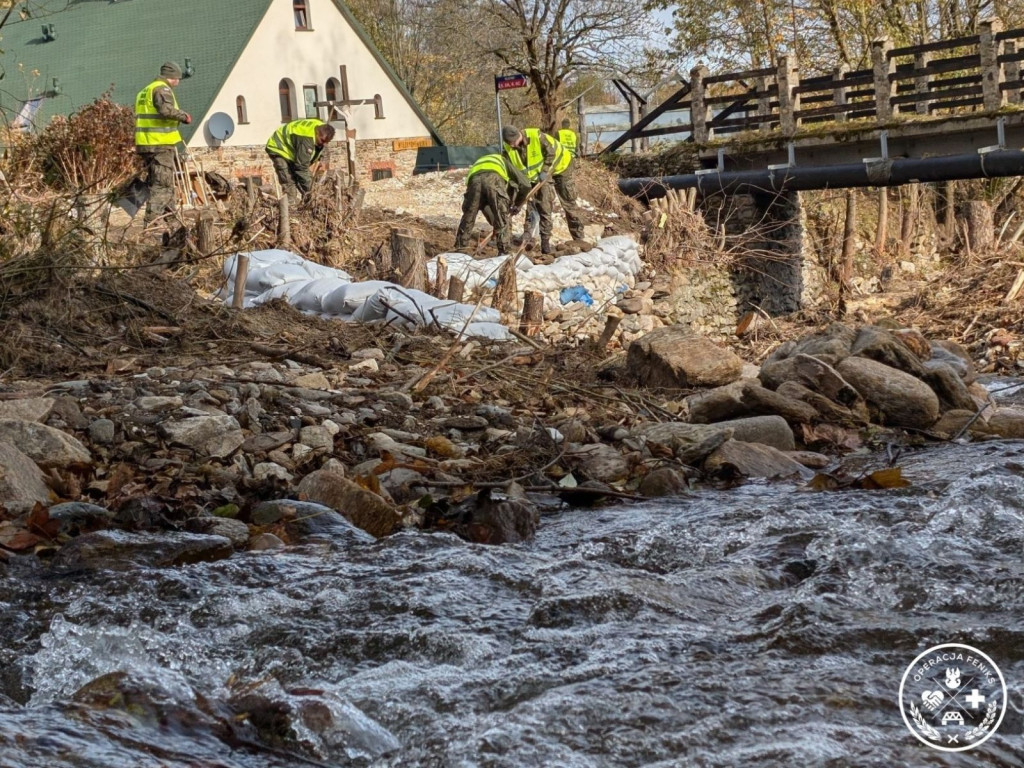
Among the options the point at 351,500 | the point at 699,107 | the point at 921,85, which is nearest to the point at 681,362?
the point at 351,500

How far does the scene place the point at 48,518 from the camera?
490 cm

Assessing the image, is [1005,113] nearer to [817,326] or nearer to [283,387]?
[817,326]

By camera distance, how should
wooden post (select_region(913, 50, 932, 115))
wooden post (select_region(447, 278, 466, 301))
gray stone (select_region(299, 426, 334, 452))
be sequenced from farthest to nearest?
1. wooden post (select_region(913, 50, 932, 115))
2. wooden post (select_region(447, 278, 466, 301))
3. gray stone (select_region(299, 426, 334, 452))

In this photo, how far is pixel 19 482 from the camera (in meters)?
5.15

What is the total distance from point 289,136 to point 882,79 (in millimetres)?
9862

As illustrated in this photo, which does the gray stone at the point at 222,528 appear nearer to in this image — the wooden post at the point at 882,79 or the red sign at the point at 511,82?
the red sign at the point at 511,82

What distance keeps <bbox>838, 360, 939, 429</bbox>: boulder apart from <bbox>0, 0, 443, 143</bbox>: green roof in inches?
992

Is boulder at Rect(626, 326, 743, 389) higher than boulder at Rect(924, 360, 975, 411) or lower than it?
higher

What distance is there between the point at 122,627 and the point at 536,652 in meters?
1.34

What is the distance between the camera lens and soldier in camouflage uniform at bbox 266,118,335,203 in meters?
14.6

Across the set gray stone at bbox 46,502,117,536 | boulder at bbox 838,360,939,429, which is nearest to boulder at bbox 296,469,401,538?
gray stone at bbox 46,502,117,536

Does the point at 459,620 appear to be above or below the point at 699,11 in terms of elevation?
below

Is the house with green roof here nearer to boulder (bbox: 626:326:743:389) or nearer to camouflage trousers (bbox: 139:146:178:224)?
camouflage trousers (bbox: 139:146:178:224)

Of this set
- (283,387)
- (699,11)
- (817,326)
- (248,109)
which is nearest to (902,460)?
(283,387)
